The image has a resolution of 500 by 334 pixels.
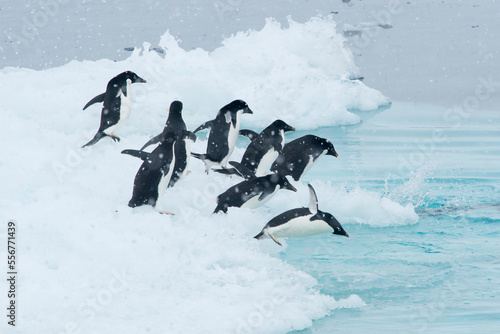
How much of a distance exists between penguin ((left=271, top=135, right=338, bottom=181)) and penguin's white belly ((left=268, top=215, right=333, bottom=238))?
1.59 metres

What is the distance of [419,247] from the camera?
511 centimetres

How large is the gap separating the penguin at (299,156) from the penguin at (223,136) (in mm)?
533

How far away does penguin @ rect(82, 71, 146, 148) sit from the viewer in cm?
645

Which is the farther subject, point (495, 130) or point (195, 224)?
point (495, 130)

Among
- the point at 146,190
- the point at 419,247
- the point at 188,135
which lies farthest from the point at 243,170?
the point at 419,247

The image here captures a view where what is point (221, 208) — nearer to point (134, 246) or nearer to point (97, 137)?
point (134, 246)

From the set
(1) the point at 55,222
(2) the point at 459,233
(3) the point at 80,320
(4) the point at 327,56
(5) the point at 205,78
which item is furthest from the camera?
(4) the point at 327,56

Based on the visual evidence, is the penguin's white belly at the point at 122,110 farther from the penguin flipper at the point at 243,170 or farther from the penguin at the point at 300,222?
the penguin at the point at 300,222

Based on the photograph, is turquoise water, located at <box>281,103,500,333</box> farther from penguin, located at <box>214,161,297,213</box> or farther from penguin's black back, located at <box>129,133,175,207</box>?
penguin's black back, located at <box>129,133,175,207</box>

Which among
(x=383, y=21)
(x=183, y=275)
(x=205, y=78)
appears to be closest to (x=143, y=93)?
(x=205, y=78)

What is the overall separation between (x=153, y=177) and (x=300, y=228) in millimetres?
1116

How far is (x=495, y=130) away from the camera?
10.5 meters

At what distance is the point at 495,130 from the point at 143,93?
5816 millimetres

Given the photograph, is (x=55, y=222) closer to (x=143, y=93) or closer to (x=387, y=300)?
(x=387, y=300)
